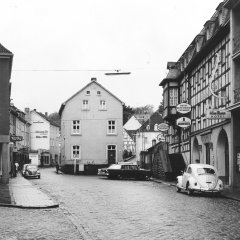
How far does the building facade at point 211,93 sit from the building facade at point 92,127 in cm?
2334

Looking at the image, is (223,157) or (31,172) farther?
(31,172)

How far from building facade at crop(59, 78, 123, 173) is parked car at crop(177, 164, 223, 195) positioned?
4505 cm

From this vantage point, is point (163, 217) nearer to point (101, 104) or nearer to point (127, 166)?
point (127, 166)

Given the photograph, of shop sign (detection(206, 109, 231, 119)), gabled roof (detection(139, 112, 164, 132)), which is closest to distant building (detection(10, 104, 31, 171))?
gabled roof (detection(139, 112, 164, 132))

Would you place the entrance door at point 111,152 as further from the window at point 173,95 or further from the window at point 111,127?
the window at point 173,95

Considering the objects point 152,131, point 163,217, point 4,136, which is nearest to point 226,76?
point 4,136

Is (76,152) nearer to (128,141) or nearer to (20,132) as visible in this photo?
(20,132)

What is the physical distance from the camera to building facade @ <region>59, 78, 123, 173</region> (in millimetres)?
74125

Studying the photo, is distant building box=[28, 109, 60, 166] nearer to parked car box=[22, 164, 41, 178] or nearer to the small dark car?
parked car box=[22, 164, 41, 178]

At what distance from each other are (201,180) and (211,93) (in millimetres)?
11064

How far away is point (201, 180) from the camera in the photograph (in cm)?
2731

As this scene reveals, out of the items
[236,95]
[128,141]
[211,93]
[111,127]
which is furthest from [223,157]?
[128,141]

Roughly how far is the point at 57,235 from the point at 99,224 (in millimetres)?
2308

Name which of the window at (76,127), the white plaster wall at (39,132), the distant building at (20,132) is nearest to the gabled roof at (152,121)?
the distant building at (20,132)
